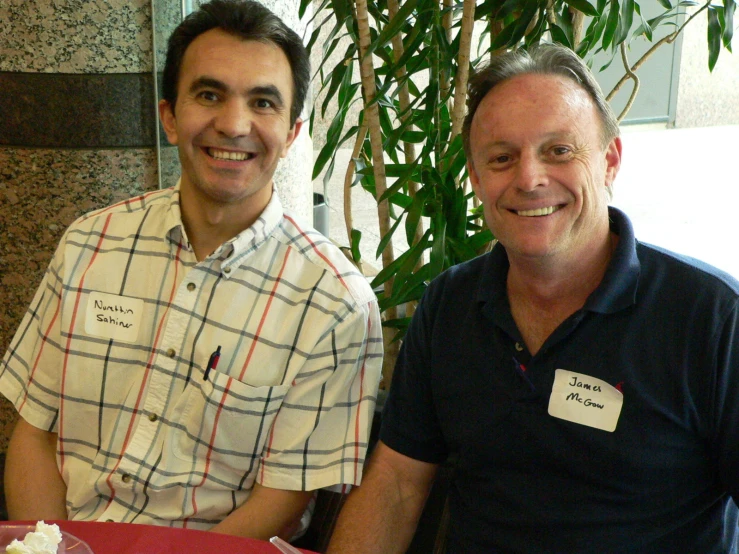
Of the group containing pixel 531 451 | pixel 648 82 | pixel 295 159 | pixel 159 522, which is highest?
pixel 648 82

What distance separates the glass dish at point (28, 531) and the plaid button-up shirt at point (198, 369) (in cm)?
48

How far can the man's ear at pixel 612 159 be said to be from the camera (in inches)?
58.8

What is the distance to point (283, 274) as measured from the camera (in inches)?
62.4

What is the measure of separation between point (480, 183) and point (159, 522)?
879mm

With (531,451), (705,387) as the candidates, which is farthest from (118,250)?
(705,387)

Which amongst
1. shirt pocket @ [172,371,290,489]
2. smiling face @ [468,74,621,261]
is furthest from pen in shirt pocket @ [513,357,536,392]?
shirt pocket @ [172,371,290,489]

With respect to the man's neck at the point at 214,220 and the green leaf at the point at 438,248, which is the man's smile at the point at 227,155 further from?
the green leaf at the point at 438,248

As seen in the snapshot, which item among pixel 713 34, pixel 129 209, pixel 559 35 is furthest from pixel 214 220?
pixel 713 34

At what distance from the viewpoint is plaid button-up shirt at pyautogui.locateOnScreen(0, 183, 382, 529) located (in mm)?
1519

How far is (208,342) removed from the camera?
1.56 metres

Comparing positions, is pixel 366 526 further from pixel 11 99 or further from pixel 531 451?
pixel 11 99

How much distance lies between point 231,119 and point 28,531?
0.84 metres

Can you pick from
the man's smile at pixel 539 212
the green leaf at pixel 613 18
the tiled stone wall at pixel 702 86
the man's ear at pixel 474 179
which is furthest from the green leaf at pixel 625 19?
the tiled stone wall at pixel 702 86

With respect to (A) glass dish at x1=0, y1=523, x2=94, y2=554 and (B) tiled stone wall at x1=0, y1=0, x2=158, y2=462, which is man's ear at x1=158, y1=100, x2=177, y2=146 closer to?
(B) tiled stone wall at x1=0, y1=0, x2=158, y2=462
